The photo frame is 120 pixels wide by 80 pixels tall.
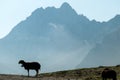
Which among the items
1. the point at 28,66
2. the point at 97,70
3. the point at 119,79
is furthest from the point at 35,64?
the point at 119,79

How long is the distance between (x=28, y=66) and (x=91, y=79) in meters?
14.8

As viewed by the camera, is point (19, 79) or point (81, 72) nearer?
point (19, 79)

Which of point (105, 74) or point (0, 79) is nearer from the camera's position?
point (0, 79)

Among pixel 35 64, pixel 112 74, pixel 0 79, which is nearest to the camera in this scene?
pixel 0 79

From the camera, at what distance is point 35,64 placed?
2675 inches

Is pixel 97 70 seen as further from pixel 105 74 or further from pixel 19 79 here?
pixel 19 79

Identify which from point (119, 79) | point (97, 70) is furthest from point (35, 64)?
point (119, 79)

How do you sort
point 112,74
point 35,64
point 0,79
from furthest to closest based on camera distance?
point 35,64 < point 112,74 < point 0,79

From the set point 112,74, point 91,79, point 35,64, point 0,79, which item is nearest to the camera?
point 0,79

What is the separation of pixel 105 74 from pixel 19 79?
11.7m

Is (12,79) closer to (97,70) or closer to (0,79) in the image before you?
(0,79)

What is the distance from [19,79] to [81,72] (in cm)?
2197

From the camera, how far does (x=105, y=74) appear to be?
53781 mm

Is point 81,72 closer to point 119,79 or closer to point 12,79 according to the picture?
point 119,79
